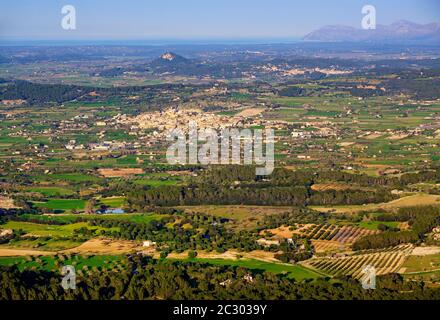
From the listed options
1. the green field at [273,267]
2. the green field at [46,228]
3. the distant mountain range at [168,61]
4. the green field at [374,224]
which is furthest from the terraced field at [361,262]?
the distant mountain range at [168,61]

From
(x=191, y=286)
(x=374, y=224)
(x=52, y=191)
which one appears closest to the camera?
(x=191, y=286)

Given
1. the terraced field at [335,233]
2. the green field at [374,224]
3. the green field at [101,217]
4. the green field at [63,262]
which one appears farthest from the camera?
the green field at [101,217]

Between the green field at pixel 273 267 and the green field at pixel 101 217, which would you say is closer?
the green field at pixel 273 267

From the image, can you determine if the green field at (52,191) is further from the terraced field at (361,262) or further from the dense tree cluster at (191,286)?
the terraced field at (361,262)

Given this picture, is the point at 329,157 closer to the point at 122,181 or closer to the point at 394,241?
the point at 122,181

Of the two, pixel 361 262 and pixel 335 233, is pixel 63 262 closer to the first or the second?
pixel 361 262

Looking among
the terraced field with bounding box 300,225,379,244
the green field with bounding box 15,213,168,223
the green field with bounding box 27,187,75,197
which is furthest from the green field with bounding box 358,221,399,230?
the green field with bounding box 27,187,75,197

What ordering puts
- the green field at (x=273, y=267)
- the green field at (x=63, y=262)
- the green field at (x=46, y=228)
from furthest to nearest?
1. the green field at (x=46, y=228)
2. the green field at (x=63, y=262)
3. the green field at (x=273, y=267)

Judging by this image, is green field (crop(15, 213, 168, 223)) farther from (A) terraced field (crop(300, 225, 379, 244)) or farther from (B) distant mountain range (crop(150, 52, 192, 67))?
(B) distant mountain range (crop(150, 52, 192, 67))

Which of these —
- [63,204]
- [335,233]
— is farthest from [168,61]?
[335,233]

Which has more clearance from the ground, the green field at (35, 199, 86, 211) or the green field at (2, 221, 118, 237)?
the green field at (35, 199, 86, 211)
